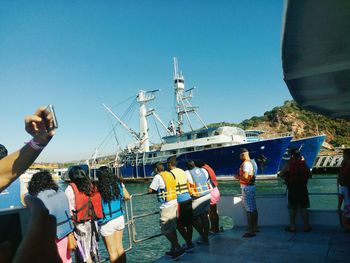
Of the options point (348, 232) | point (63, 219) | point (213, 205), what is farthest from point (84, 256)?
point (348, 232)

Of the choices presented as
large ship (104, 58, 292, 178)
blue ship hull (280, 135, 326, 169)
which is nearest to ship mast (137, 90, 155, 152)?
large ship (104, 58, 292, 178)

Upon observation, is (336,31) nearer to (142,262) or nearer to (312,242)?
(312,242)

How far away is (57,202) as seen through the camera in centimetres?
395

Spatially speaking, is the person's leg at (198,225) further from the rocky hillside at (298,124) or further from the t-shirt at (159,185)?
the rocky hillside at (298,124)

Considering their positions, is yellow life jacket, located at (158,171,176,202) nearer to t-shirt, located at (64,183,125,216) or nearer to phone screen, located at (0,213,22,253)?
t-shirt, located at (64,183,125,216)

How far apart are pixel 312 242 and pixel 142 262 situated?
4.80 meters

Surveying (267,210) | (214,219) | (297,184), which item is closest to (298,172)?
(297,184)

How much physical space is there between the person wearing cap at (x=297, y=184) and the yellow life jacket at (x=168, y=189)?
2.53 meters

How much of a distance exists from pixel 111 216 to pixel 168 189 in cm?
120

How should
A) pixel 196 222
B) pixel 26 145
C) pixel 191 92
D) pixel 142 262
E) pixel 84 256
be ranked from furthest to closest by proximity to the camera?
1. pixel 191 92
2. pixel 142 262
3. pixel 196 222
4. pixel 84 256
5. pixel 26 145

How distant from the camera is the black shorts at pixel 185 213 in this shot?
5789 millimetres

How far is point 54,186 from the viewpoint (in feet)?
13.9

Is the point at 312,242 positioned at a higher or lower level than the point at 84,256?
lower

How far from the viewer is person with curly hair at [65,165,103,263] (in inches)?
177
